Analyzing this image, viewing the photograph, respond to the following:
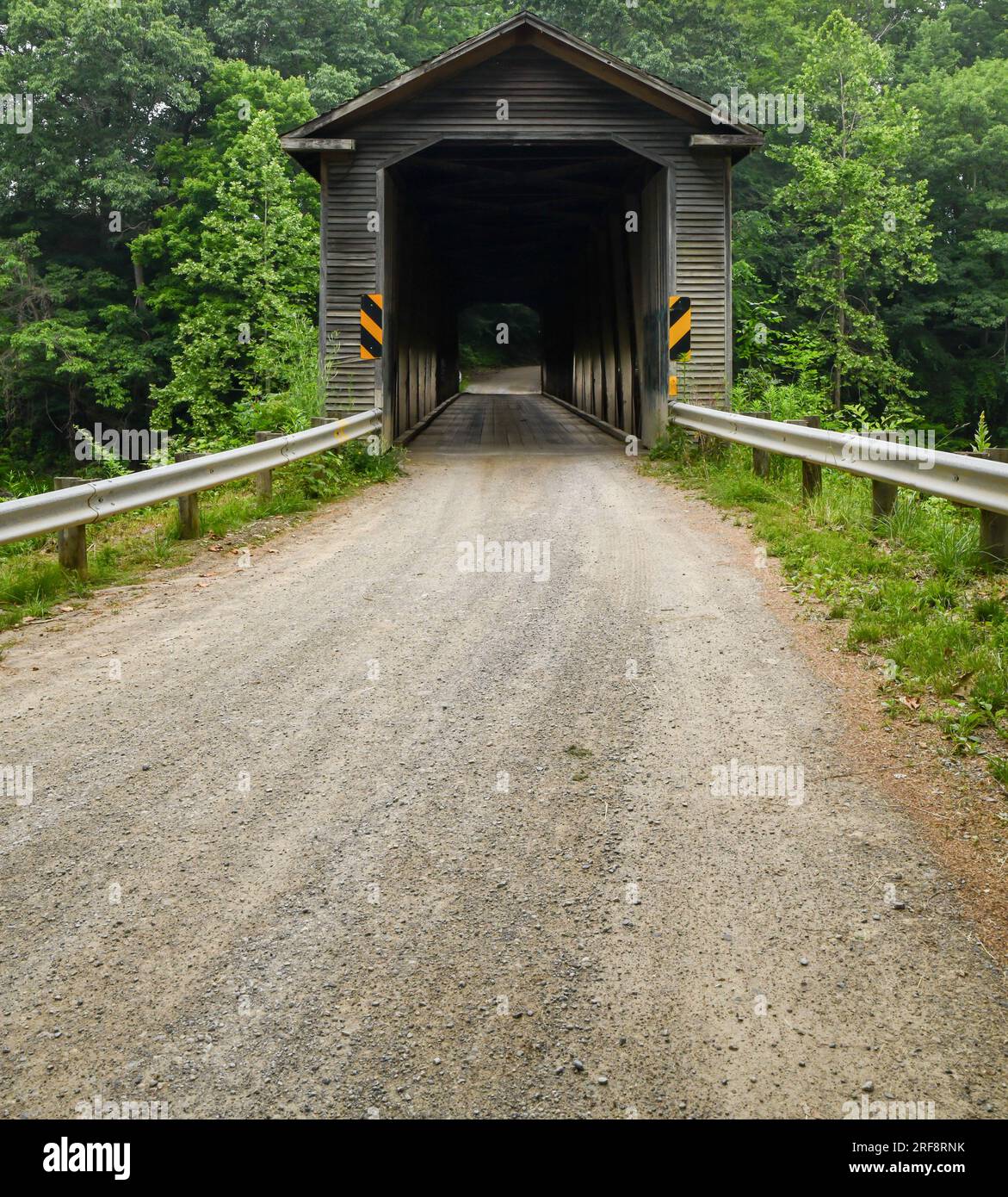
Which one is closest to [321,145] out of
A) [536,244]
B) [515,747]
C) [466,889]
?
[515,747]

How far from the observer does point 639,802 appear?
11.3 feet

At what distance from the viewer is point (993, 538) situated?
5.62 meters

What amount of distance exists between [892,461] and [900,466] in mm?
160

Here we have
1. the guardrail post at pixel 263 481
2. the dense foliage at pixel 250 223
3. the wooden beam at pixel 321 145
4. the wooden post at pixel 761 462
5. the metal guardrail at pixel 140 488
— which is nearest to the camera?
the metal guardrail at pixel 140 488

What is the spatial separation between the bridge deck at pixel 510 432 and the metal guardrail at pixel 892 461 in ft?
19.1

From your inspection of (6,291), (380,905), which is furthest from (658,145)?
(6,291)

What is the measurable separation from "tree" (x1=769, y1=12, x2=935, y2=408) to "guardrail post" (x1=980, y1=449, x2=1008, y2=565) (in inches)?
1023

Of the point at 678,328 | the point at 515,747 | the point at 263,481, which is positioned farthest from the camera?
the point at 678,328

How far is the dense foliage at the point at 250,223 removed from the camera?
30.2m

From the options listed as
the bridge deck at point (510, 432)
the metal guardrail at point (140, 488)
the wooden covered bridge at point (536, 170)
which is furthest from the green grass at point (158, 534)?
the bridge deck at point (510, 432)

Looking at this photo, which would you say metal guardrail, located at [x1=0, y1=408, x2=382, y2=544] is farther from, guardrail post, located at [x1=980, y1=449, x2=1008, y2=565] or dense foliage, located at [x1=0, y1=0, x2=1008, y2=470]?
dense foliage, located at [x1=0, y1=0, x2=1008, y2=470]

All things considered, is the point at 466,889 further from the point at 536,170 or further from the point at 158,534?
the point at 536,170

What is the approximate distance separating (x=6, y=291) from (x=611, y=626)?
103ft

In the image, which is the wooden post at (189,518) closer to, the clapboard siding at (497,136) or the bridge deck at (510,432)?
the clapboard siding at (497,136)
